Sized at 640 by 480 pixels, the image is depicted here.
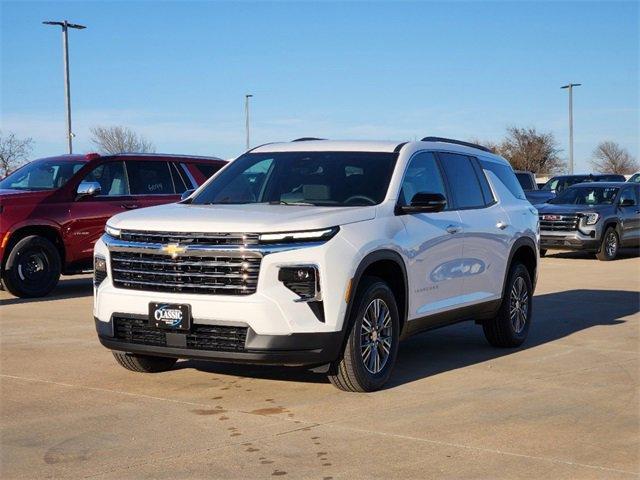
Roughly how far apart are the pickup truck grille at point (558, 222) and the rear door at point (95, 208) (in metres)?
10.5

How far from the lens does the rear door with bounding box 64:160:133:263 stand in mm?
13648

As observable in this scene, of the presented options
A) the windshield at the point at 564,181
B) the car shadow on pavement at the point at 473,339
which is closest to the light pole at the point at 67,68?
the windshield at the point at 564,181

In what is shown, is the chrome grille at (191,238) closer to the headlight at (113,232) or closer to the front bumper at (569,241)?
the headlight at (113,232)

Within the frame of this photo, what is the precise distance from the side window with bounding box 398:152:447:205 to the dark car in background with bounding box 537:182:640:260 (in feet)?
43.9

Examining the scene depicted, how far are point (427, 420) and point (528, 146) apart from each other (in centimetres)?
7039

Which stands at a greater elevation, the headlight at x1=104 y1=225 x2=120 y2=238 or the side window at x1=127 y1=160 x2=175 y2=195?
the side window at x1=127 y1=160 x2=175 y2=195

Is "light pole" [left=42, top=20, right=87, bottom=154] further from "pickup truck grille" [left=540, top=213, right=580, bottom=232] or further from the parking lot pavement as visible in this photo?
the parking lot pavement

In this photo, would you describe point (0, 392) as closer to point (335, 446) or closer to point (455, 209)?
point (335, 446)

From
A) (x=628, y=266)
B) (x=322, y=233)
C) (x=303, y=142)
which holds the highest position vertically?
(x=303, y=142)

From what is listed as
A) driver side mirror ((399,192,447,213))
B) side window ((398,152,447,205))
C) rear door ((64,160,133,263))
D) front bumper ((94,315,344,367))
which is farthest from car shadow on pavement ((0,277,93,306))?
driver side mirror ((399,192,447,213))

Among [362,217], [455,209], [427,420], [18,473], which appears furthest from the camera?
[455,209]

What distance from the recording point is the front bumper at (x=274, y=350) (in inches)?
262

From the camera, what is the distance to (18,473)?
17.5 ft

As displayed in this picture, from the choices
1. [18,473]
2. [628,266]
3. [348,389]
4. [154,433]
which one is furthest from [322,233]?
[628,266]
